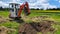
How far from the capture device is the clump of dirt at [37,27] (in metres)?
2.87

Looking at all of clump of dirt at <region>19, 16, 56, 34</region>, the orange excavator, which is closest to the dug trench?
clump of dirt at <region>19, 16, 56, 34</region>

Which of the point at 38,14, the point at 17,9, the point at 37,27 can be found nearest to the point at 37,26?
the point at 37,27

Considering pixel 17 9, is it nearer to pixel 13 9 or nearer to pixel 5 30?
pixel 13 9

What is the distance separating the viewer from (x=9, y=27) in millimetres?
2830

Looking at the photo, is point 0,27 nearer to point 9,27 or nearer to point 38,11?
point 9,27

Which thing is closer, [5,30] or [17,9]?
[5,30]

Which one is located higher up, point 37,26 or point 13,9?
point 13,9

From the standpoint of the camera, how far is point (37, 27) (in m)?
2.90

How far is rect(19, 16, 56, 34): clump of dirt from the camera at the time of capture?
2873mm

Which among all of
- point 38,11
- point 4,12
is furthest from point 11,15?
point 38,11

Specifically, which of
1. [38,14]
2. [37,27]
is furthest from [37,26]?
[38,14]

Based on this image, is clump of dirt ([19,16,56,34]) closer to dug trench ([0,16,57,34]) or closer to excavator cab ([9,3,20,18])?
dug trench ([0,16,57,34])

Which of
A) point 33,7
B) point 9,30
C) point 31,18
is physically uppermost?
point 33,7

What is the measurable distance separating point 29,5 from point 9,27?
585mm
